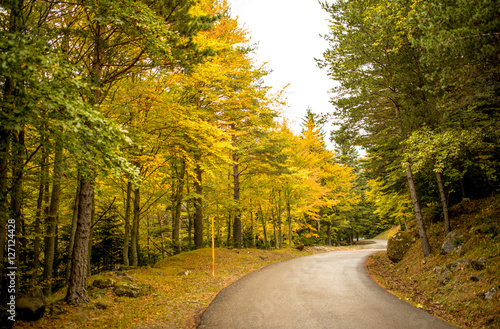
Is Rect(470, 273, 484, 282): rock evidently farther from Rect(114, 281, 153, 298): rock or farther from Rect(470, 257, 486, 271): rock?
Rect(114, 281, 153, 298): rock

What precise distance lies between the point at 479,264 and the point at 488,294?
135 cm

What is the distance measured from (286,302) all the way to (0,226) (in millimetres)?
6554

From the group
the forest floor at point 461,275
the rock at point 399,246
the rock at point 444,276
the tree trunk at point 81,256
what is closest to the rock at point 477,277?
the forest floor at point 461,275

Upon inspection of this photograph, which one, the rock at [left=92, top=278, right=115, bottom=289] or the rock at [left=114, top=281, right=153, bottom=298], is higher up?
the rock at [left=92, top=278, right=115, bottom=289]

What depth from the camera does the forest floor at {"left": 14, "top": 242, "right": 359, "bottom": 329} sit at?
5246mm

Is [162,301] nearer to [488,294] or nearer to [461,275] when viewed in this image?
[488,294]

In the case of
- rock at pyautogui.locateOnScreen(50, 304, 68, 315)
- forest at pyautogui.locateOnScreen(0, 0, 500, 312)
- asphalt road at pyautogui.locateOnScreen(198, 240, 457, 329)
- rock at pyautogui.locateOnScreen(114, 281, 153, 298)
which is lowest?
asphalt road at pyautogui.locateOnScreen(198, 240, 457, 329)

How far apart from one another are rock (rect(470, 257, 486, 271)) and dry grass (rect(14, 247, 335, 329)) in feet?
22.9

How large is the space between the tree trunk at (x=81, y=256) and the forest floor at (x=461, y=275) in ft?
26.4

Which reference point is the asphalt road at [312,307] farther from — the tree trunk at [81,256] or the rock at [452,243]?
the tree trunk at [81,256]

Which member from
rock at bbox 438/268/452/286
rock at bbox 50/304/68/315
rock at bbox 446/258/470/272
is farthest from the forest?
rock at bbox 438/268/452/286

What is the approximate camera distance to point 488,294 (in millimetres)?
5523

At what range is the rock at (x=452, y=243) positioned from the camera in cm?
841

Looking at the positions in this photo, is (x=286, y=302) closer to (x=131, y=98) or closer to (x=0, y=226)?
(x=0, y=226)
